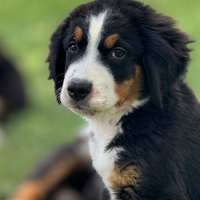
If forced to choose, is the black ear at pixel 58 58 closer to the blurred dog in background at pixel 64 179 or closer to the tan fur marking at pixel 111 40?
the tan fur marking at pixel 111 40

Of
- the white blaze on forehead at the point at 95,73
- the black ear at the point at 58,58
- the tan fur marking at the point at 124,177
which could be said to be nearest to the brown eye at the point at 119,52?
the white blaze on forehead at the point at 95,73

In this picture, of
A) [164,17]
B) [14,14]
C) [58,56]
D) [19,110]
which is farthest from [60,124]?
[14,14]

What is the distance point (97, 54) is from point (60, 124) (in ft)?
15.4

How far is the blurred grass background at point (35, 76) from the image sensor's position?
7630mm

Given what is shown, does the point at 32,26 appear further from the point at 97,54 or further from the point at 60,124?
the point at 97,54

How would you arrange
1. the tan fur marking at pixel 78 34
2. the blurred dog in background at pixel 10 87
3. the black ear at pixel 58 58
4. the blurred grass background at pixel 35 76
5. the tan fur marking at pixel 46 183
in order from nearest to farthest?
1. the tan fur marking at pixel 78 34
2. the black ear at pixel 58 58
3. the tan fur marking at pixel 46 183
4. the blurred grass background at pixel 35 76
5. the blurred dog in background at pixel 10 87

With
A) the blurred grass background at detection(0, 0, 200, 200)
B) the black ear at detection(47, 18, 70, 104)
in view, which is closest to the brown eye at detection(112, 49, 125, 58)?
the black ear at detection(47, 18, 70, 104)

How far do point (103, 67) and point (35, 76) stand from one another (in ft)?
22.5

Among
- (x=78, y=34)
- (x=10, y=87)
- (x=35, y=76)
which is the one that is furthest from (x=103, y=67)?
(x=35, y=76)

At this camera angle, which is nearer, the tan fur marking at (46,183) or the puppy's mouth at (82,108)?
the puppy's mouth at (82,108)

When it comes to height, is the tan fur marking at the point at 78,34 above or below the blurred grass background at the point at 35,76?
above

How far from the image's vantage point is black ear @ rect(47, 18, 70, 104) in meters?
4.70

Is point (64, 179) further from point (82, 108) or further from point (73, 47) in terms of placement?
point (73, 47)

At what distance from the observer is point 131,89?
4.27m
